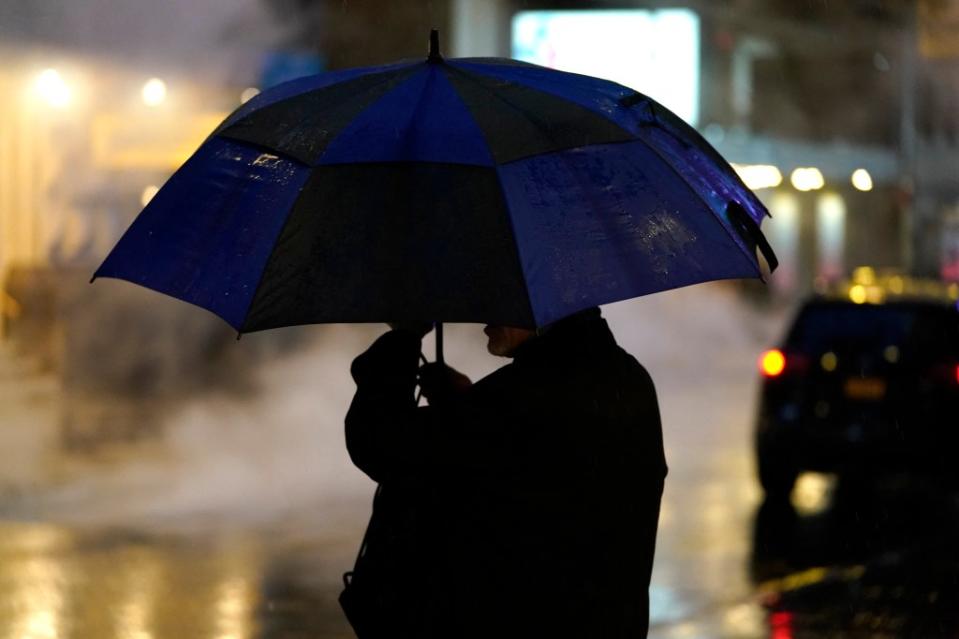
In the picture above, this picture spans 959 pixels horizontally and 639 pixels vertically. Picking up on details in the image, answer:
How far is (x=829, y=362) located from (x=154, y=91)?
5.02 meters

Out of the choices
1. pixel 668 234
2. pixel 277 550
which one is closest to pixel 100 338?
pixel 277 550

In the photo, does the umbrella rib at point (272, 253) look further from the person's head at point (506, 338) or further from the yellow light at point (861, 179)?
the yellow light at point (861, 179)

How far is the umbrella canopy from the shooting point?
108 inches

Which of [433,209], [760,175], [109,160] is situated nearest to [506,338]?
[433,209]

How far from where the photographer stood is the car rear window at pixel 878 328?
9914mm

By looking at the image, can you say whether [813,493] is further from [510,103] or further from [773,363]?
[510,103]

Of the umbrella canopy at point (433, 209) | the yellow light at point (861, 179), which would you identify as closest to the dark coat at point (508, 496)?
the umbrella canopy at point (433, 209)

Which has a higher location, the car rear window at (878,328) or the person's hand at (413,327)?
the person's hand at (413,327)

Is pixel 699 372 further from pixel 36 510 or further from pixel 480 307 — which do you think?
pixel 480 307

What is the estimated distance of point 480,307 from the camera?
271 cm

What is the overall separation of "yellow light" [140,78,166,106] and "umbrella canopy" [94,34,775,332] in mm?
8229

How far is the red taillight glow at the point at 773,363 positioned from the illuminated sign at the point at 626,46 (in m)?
13.8

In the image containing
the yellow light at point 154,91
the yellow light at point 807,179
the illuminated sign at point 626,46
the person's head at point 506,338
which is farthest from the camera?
the yellow light at point 807,179

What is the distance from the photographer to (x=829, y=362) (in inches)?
393
